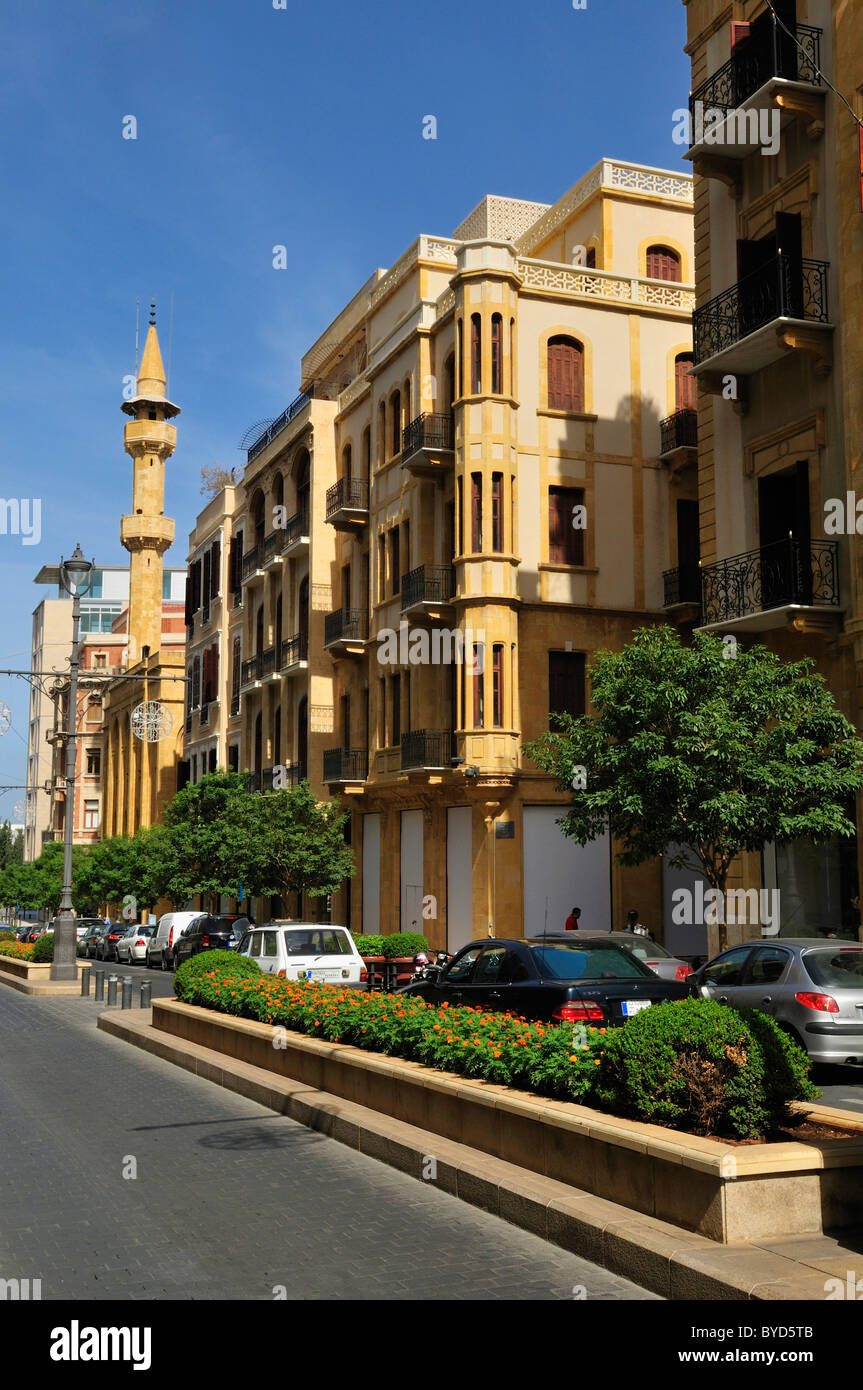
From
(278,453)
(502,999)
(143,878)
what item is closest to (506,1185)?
(502,999)

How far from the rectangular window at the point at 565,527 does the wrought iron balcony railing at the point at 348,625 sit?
7.95 metres

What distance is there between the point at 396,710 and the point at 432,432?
776 centimetres

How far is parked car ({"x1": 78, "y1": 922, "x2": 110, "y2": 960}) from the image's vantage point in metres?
49.8

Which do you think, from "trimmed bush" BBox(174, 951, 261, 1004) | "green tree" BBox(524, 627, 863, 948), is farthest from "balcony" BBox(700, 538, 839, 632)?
"trimmed bush" BBox(174, 951, 261, 1004)

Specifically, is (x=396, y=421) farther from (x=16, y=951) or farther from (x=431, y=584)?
(x=16, y=951)

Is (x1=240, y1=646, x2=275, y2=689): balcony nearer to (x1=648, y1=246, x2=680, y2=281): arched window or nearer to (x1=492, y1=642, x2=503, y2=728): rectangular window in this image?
(x1=492, y1=642, x2=503, y2=728): rectangular window

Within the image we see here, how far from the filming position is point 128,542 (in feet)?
247

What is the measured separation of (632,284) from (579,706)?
11498 millimetres

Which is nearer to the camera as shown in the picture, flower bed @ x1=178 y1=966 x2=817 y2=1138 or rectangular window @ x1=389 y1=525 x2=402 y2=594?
flower bed @ x1=178 y1=966 x2=817 y2=1138

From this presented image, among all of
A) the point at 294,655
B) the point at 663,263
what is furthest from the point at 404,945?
the point at 663,263

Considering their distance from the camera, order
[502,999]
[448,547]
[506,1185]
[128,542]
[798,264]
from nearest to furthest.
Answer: [506,1185] < [502,999] < [798,264] < [448,547] < [128,542]

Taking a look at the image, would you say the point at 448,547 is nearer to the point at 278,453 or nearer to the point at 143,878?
the point at 278,453

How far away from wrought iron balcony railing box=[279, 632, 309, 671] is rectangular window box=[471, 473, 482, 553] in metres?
12.8

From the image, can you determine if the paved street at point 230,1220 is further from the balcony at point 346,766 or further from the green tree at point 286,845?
the balcony at point 346,766
